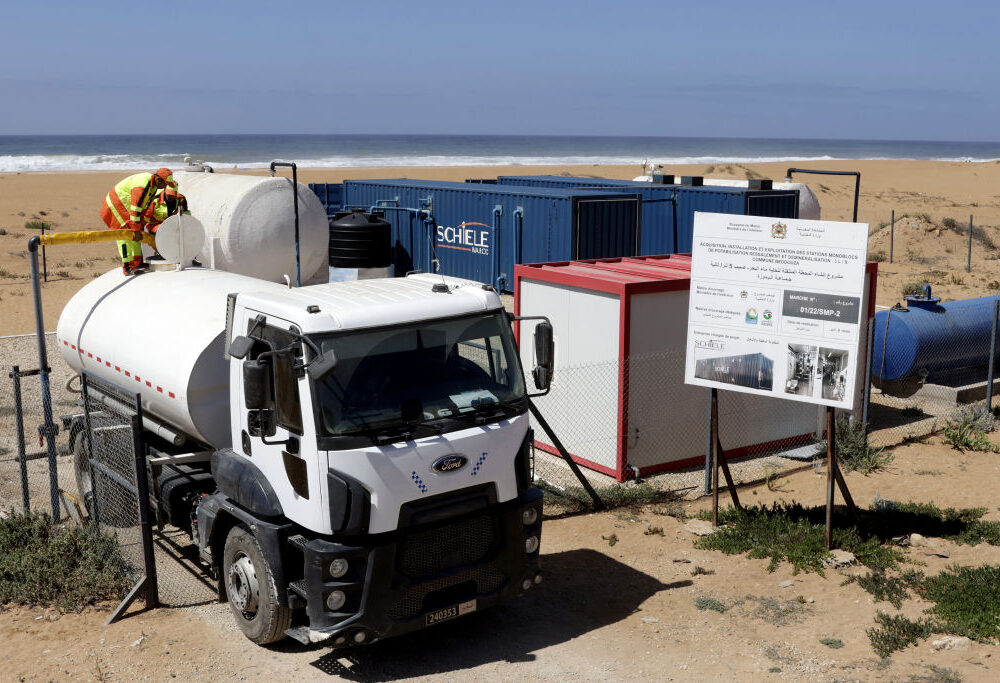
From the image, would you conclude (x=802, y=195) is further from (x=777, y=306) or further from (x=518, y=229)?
(x=777, y=306)

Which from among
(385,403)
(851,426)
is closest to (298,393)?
(385,403)

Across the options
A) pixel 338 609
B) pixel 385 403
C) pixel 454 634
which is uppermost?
pixel 385 403

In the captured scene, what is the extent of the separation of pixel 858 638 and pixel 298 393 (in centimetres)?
471

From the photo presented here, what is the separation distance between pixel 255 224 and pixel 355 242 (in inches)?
110

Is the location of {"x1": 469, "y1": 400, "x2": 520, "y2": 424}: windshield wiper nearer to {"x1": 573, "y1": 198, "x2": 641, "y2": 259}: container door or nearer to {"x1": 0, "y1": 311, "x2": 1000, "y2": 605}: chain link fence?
{"x1": 0, "y1": 311, "x2": 1000, "y2": 605}: chain link fence

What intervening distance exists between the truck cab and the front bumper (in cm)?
1

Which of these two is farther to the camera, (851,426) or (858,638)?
→ (851,426)

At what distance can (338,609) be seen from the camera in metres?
6.75

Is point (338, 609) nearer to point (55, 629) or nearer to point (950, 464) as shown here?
point (55, 629)

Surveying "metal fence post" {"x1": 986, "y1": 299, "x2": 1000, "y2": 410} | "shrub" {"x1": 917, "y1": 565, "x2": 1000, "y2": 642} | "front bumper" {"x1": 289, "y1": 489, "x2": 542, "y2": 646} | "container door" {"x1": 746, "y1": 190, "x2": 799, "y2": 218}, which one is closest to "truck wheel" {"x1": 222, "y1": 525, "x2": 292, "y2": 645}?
"front bumper" {"x1": 289, "y1": 489, "x2": 542, "y2": 646}

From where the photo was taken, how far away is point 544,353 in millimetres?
7375

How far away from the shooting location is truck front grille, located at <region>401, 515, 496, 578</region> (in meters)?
6.90

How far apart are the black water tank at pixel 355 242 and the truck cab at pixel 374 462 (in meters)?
11.2

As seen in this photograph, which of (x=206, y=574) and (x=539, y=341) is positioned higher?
(x=539, y=341)
